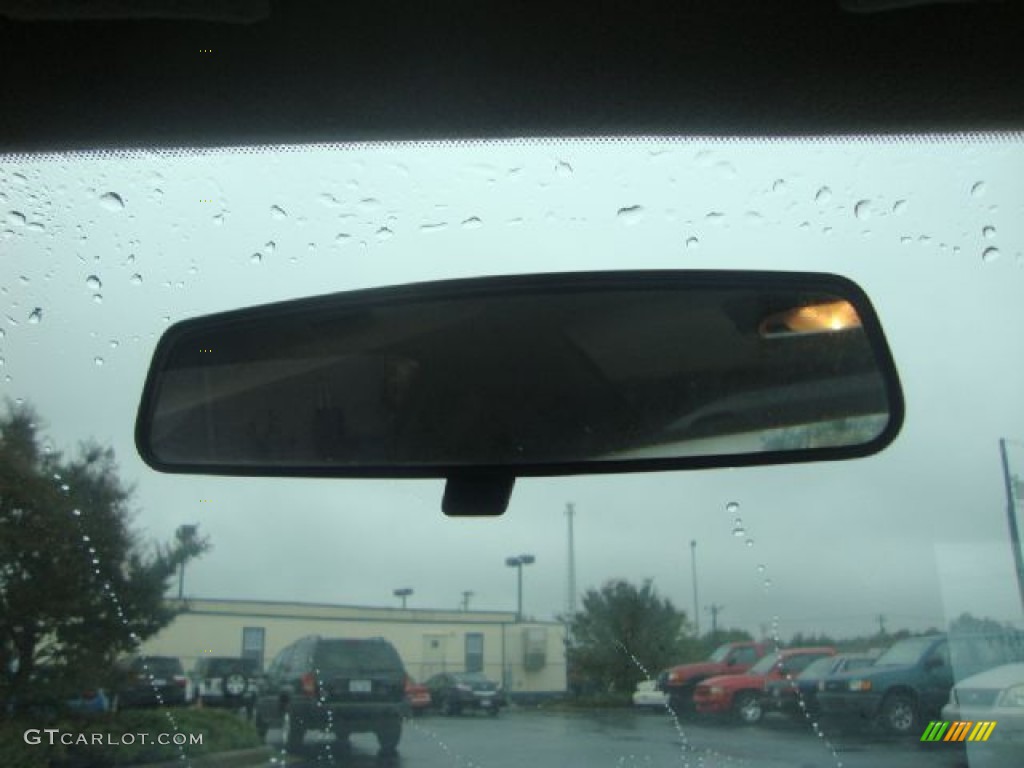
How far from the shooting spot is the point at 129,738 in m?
3.79

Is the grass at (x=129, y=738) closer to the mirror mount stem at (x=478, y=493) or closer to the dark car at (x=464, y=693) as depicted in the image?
the dark car at (x=464, y=693)

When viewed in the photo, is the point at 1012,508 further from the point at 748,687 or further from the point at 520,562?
the point at 520,562

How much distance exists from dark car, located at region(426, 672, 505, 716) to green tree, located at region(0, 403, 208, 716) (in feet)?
3.09

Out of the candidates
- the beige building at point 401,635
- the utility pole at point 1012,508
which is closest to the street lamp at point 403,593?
the beige building at point 401,635

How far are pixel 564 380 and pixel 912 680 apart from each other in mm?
1656

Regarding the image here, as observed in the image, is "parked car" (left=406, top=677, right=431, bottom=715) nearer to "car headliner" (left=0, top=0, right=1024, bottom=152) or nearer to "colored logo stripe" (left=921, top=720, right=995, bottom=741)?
"colored logo stripe" (left=921, top=720, right=995, bottom=741)

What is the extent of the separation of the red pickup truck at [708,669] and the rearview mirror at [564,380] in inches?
31.9

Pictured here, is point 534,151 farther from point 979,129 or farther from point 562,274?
point 979,129

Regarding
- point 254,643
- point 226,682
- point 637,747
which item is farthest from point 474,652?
point 226,682

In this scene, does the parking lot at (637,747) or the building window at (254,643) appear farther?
the building window at (254,643)

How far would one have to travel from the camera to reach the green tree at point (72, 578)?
12.8ft

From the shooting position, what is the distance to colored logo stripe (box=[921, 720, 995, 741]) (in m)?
3.70

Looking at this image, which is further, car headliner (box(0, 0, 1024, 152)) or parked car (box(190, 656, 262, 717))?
parked car (box(190, 656, 262, 717))

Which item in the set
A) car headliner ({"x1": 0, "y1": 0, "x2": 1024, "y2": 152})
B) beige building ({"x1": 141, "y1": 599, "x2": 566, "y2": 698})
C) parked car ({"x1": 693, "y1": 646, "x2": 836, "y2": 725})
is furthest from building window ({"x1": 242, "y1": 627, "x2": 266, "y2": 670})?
car headliner ({"x1": 0, "y1": 0, "x2": 1024, "y2": 152})
